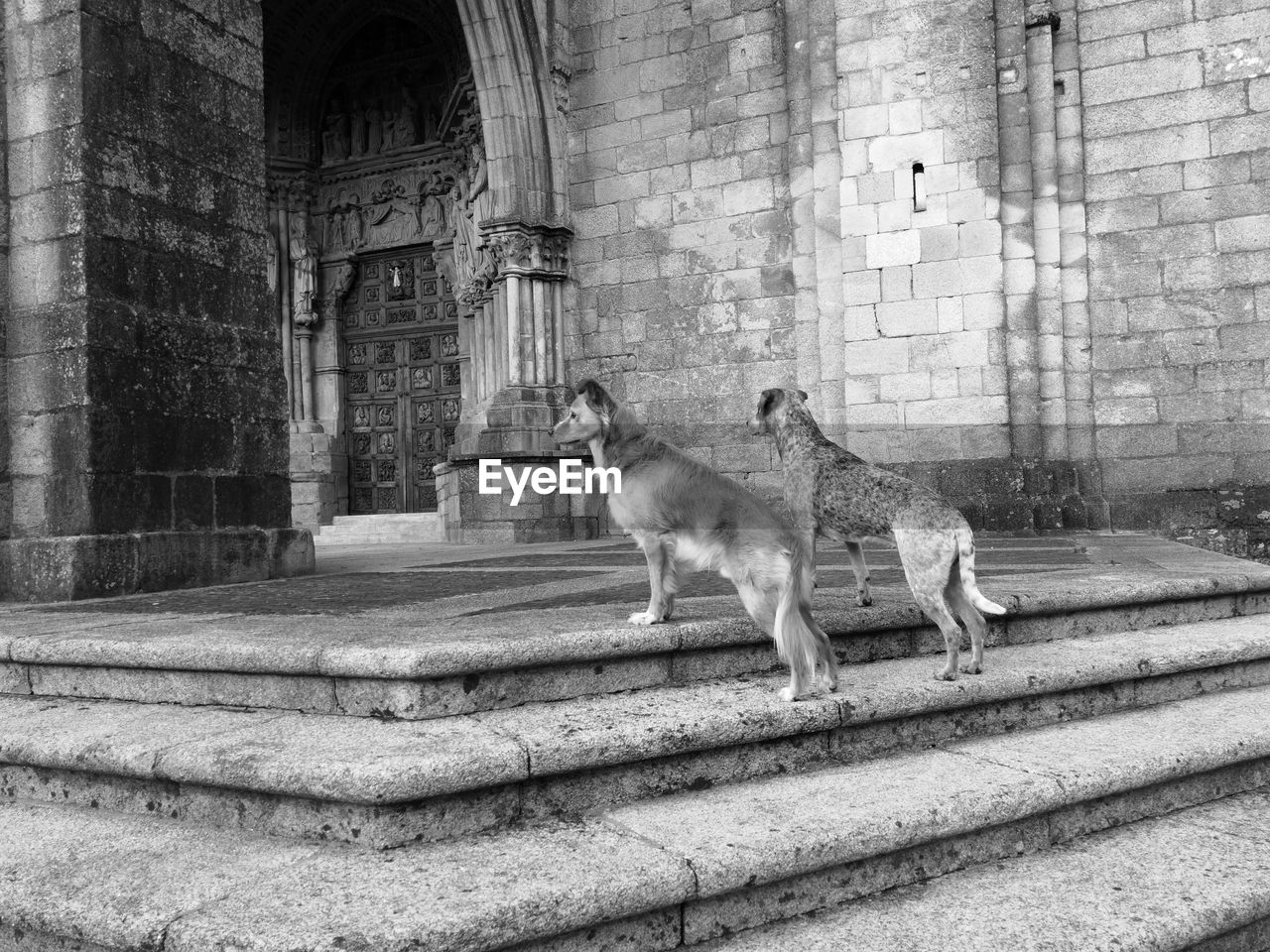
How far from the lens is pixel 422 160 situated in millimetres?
13672

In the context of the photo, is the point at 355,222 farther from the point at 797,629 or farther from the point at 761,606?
the point at 797,629

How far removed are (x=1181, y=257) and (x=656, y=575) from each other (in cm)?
779

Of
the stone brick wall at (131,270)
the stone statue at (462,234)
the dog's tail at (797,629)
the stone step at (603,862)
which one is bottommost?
the stone step at (603,862)

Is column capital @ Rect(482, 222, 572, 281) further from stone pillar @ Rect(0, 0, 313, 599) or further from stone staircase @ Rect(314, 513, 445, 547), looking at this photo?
stone pillar @ Rect(0, 0, 313, 599)

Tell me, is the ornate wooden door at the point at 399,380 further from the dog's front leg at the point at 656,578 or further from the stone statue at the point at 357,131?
the dog's front leg at the point at 656,578

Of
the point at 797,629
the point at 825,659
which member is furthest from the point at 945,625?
the point at 797,629

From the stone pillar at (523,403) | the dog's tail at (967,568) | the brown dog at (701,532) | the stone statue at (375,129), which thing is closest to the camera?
the brown dog at (701,532)

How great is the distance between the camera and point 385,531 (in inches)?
500

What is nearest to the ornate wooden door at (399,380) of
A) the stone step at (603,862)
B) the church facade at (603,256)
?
the church facade at (603,256)

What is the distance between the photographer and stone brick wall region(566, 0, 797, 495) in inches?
416

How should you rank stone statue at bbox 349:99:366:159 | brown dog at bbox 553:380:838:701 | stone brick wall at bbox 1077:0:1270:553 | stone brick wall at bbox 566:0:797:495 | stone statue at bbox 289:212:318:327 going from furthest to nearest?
stone statue at bbox 349:99:366:159 → stone statue at bbox 289:212:318:327 → stone brick wall at bbox 566:0:797:495 → stone brick wall at bbox 1077:0:1270:553 → brown dog at bbox 553:380:838:701

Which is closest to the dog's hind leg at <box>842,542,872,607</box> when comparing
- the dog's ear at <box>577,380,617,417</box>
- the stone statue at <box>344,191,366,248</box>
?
the dog's ear at <box>577,380,617,417</box>

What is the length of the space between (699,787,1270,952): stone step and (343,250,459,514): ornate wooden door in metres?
11.5

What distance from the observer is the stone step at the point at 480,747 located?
2.33 metres
